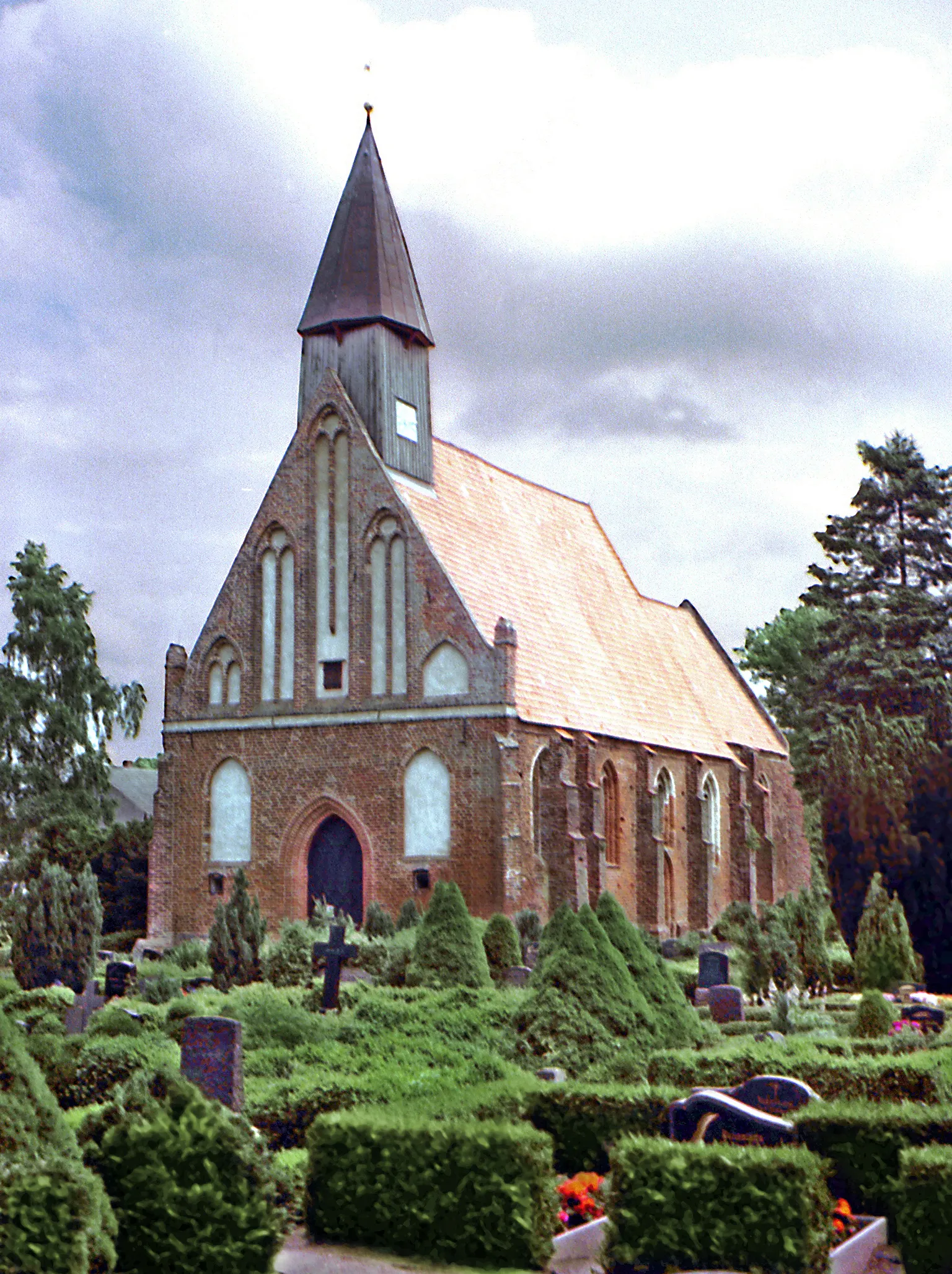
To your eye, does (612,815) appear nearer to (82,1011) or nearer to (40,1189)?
(82,1011)

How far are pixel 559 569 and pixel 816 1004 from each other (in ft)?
68.0

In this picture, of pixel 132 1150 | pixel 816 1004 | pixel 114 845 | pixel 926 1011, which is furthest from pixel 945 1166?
pixel 114 845

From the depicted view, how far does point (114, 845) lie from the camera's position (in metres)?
37.6

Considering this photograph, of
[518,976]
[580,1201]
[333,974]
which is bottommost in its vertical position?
[580,1201]

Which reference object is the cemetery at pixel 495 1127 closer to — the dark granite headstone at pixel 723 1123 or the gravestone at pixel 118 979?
the dark granite headstone at pixel 723 1123

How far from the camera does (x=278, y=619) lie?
118 feet

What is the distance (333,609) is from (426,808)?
17.7 ft

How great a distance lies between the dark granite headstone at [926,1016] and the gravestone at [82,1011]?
34.6 feet

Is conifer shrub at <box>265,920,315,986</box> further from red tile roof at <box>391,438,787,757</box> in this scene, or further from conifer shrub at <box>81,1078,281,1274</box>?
conifer shrub at <box>81,1078,281,1274</box>

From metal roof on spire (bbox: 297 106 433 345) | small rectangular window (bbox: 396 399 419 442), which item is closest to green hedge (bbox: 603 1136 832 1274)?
small rectangular window (bbox: 396 399 419 442)

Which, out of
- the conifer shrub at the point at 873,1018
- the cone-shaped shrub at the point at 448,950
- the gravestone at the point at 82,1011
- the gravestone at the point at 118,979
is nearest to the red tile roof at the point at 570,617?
the cone-shaped shrub at the point at 448,950

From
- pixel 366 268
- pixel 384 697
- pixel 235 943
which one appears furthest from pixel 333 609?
pixel 235 943

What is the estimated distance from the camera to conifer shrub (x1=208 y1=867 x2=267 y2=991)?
24.0 metres

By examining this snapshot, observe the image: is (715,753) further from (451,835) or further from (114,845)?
(114,845)
